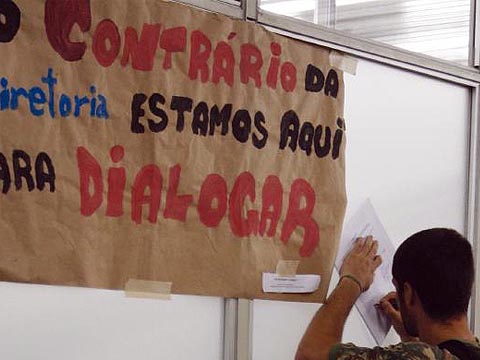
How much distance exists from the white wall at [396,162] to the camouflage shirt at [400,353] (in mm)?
313

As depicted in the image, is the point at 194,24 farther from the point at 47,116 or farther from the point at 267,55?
the point at 47,116

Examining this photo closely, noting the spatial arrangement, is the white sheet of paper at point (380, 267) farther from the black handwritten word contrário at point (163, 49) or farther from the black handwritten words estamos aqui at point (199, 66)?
the black handwritten word contrário at point (163, 49)

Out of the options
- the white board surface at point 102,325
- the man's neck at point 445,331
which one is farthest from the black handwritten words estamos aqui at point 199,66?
the man's neck at point 445,331

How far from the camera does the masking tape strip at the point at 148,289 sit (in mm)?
1899

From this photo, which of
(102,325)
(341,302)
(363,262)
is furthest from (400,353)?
(102,325)

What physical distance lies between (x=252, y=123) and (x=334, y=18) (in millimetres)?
426

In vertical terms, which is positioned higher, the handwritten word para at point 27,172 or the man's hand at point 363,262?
the handwritten word para at point 27,172

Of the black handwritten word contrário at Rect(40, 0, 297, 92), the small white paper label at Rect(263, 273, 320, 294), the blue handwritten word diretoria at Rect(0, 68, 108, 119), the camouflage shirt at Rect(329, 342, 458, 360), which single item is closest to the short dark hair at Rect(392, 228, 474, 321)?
the camouflage shirt at Rect(329, 342, 458, 360)

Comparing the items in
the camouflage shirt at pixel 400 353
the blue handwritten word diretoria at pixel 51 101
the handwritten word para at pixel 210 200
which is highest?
the blue handwritten word diretoria at pixel 51 101

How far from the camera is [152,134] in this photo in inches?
76.1

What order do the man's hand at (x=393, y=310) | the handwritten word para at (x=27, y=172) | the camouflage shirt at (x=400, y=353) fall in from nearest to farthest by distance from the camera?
the handwritten word para at (x=27, y=172), the camouflage shirt at (x=400, y=353), the man's hand at (x=393, y=310)

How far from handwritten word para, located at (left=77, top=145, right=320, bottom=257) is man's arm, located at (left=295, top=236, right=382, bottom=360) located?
11 centimetres

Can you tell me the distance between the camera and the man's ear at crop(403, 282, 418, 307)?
2.04 metres

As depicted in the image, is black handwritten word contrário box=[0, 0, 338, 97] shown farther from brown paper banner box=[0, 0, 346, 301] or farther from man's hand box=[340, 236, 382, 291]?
man's hand box=[340, 236, 382, 291]
